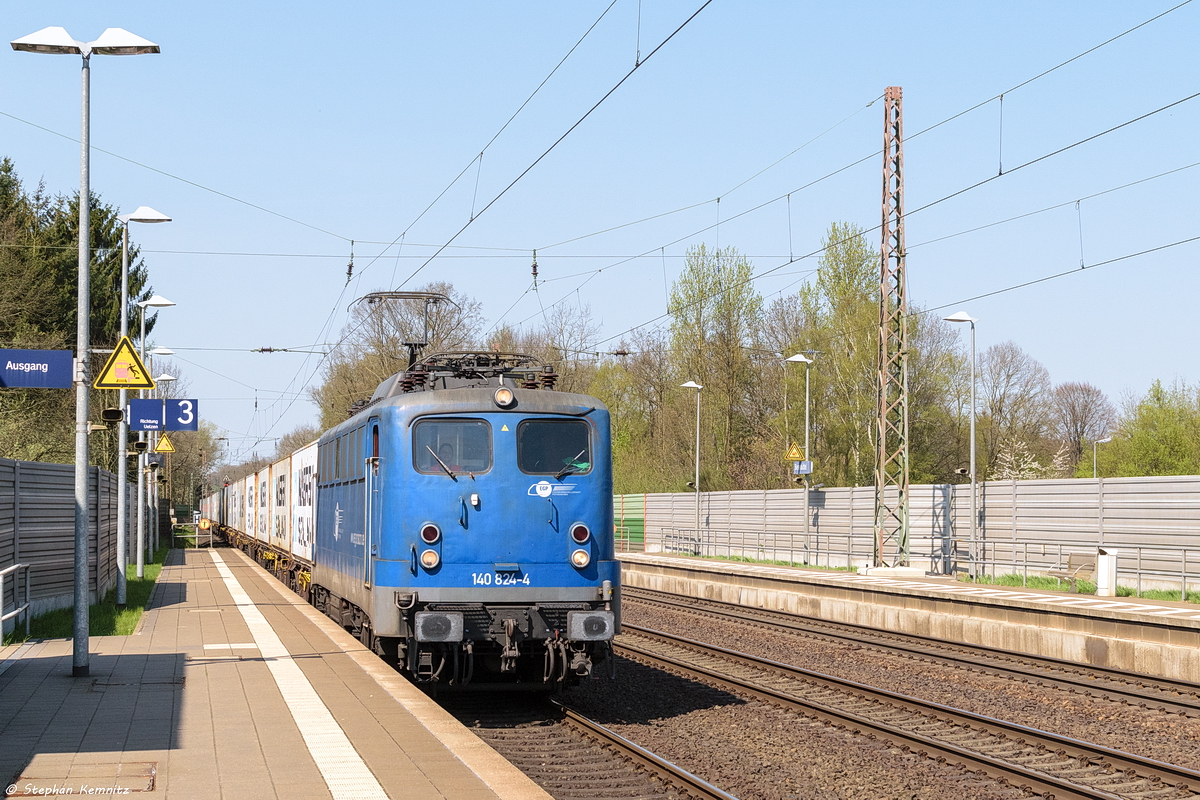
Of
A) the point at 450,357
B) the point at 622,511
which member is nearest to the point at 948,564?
the point at 450,357

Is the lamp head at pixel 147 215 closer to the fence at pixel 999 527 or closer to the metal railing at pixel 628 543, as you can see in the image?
the fence at pixel 999 527

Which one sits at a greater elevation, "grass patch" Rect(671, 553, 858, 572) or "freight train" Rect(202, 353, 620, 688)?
"freight train" Rect(202, 353, 620, 688)

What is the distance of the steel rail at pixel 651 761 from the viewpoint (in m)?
8.44

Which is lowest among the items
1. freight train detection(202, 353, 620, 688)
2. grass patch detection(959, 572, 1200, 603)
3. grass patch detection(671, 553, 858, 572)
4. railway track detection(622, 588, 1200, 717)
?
grass patch detection(671, 553, 858, 572)

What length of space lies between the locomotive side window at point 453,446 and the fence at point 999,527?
10683 millimetres


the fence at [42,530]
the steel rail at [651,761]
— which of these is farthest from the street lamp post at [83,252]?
the steel rail at [651,761]

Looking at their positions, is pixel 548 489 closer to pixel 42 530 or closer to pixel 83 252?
pixel 83 252

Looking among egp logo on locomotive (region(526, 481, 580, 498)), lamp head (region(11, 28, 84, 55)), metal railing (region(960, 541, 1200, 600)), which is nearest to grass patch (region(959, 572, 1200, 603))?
metal railing (region(960, 541, 1200, 600))

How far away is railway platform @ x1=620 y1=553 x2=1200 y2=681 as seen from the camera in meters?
16.0

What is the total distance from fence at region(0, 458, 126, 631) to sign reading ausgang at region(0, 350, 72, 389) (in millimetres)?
2021

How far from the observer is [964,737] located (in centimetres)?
1090

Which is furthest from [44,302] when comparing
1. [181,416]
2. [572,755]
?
[572,755]

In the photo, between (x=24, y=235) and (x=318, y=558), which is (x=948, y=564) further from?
(x=24, y=235)

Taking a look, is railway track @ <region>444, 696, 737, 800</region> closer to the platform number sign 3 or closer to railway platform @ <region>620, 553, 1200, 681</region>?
railway platform @ <region>620, 553, 1200, 681</region>
